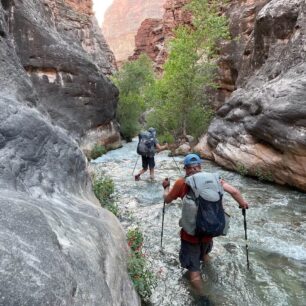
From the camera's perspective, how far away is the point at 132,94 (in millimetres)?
33781

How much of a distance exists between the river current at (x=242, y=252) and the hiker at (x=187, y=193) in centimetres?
43

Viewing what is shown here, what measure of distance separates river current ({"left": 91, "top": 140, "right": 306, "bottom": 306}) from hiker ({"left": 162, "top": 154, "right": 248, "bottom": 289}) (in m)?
0.43

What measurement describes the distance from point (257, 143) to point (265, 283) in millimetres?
8522

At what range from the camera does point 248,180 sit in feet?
43.1

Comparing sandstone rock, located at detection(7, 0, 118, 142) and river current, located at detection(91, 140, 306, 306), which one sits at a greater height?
sandstone rock, located at detection(7, 0, 118, 142)

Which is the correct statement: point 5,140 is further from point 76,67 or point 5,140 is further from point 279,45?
point 76,67

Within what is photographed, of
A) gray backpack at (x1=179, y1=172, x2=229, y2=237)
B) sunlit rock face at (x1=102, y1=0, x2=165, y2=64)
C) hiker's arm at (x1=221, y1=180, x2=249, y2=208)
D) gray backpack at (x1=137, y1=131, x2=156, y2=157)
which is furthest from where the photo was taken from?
sunlit rock face at (x1=102, y1=0, x2=165, y2=64)

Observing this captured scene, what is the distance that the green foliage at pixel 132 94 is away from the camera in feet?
105

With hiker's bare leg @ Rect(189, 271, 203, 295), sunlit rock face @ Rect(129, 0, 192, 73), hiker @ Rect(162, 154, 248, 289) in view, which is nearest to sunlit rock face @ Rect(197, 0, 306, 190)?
hiker @ Rect(162, 154, 248, 289)

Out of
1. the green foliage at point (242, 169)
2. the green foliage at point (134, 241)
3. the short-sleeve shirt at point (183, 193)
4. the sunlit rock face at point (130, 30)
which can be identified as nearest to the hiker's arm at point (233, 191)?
the short-sleeve shirt at point (183, 193)

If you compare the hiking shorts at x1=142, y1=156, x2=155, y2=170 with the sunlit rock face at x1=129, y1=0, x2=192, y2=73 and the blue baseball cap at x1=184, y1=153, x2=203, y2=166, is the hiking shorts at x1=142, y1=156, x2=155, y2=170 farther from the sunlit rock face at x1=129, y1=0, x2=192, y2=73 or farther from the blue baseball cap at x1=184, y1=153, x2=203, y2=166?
the sunlit rock face at x1=129, y1=0, x2=192, y2=73

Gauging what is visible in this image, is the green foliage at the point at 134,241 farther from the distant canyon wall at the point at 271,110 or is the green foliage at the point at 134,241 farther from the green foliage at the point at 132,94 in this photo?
the green foliage at the point at 132,94

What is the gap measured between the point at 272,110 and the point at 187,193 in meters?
8.20

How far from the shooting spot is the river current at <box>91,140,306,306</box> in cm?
516
